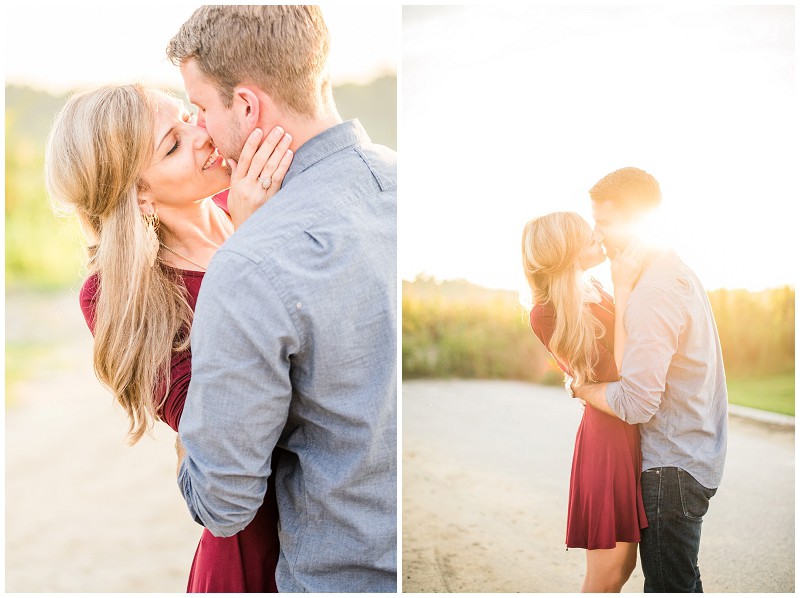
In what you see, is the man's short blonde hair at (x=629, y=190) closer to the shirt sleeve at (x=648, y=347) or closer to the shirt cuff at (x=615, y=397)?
the shirt sleeve at (x=648, y=347)

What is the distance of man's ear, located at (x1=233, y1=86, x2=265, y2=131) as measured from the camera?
5.27 ft

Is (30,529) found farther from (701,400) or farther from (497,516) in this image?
(701,400)

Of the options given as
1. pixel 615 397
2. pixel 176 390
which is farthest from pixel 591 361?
pixel 176 390

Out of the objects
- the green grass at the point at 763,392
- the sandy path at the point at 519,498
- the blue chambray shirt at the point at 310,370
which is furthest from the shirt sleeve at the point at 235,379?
the green grass at the point at 763,392

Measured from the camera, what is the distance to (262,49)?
5.16 ft

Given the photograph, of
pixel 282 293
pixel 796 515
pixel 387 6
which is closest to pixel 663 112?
pixel 387 6

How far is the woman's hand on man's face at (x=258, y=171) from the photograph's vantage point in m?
1.65

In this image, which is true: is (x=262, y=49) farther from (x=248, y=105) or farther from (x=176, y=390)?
(x=176, y=390)

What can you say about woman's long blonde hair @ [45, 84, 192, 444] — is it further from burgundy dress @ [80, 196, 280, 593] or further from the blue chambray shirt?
the blue chambray shirt

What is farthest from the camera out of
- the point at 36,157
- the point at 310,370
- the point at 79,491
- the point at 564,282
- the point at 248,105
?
the point at 79,491

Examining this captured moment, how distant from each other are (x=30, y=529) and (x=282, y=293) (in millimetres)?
3629

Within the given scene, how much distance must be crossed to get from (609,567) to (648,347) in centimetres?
70

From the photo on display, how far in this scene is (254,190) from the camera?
67.6 inches

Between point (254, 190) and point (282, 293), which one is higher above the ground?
point (254, 190)
